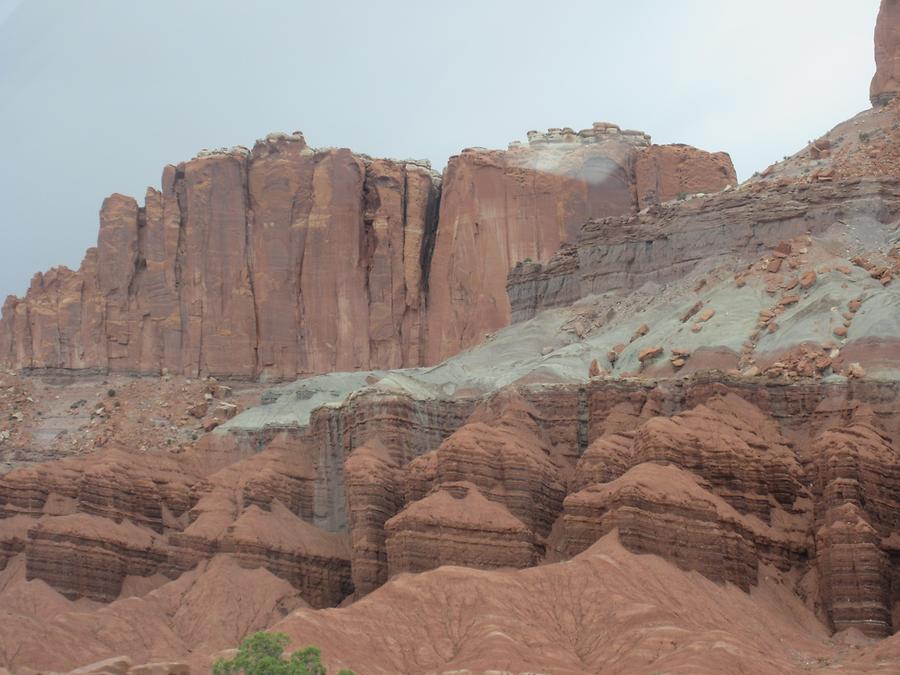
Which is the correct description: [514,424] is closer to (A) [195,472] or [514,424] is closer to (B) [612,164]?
(A) [195,472]

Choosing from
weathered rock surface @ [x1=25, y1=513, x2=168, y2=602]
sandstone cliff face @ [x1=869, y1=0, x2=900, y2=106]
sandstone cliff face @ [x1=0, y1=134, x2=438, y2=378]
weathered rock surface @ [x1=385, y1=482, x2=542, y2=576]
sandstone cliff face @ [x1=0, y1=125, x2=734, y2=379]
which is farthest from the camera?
sandstone cliff face @ [x1=0, y1=134, x2=438, y2=378]

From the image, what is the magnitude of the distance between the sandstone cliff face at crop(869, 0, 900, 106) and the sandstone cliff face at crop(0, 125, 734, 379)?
862 inches

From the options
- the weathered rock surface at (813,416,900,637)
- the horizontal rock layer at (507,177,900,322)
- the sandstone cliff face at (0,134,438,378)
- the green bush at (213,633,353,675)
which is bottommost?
the green bush at (213,633,353,675)

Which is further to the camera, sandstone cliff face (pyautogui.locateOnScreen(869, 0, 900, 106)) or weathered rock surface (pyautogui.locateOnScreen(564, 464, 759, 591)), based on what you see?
sandstone cliff face (pyautogui.locateOnScreen(869, 0, 900, 106))

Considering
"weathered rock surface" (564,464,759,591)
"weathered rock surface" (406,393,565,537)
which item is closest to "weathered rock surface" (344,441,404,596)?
"weathered rock surface" (406,393,565,537)

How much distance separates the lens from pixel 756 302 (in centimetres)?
8925

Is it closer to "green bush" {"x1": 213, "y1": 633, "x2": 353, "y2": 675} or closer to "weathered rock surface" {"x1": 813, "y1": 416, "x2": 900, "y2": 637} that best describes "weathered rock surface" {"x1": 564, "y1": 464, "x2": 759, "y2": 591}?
"weathered rock surface" {"x1": 813, "y1": 416, "x2": 900, "y2": 637}

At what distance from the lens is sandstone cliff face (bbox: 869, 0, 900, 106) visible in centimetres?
10288

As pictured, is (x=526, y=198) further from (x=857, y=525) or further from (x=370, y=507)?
(x=857, y=525)

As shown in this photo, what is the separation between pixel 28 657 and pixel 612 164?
59.0 m

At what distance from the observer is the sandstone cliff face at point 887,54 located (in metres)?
103

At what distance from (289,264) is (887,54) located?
141 ft

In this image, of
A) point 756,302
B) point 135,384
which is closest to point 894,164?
point 756,302

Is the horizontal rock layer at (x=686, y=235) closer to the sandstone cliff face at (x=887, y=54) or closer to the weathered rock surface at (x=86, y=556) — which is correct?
the sandstone cliff face at (x=887, y=54)
